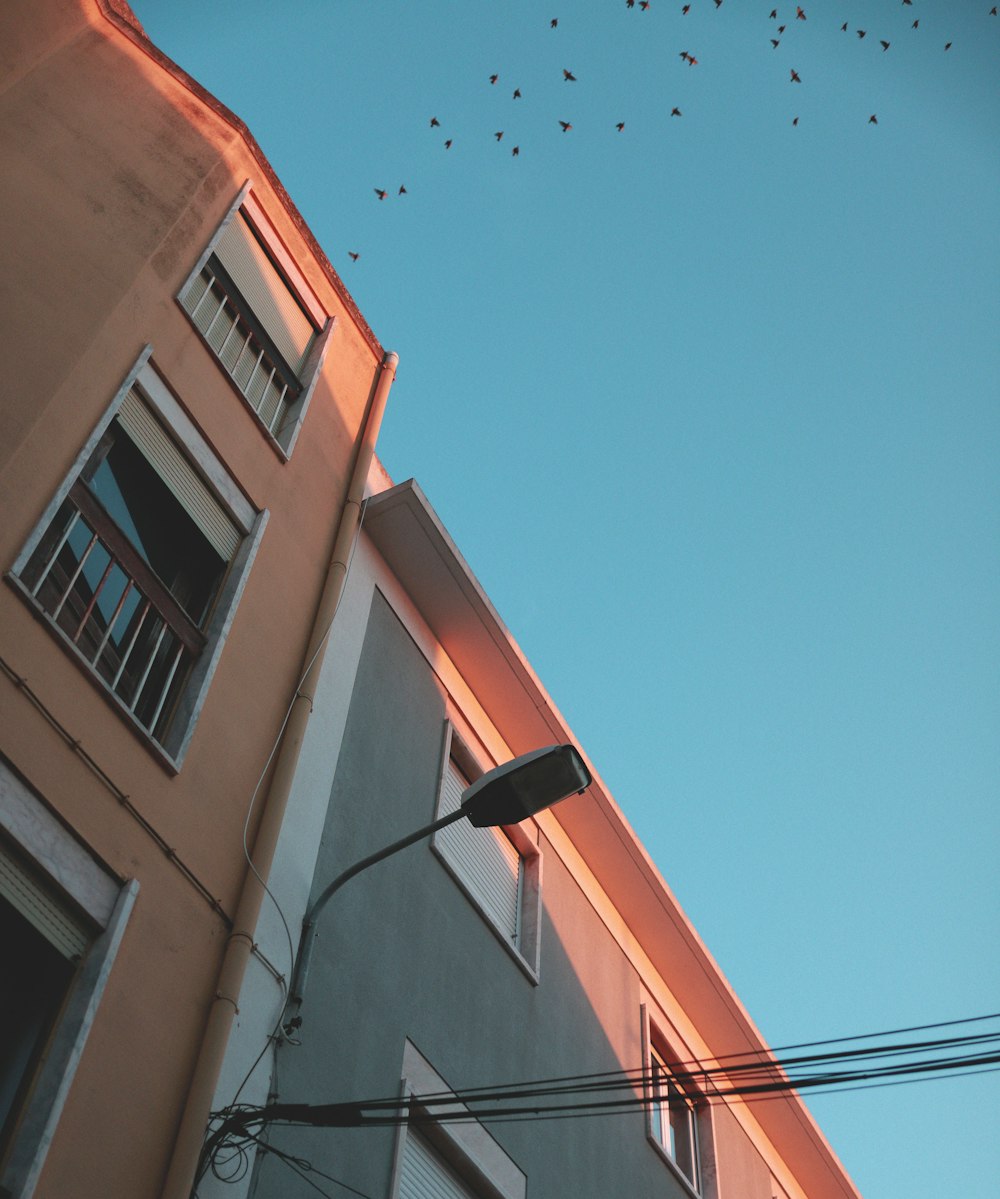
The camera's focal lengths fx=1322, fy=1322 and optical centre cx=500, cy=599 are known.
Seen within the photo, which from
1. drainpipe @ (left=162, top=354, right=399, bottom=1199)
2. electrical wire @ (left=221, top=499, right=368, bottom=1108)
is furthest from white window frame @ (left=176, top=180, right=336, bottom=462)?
electrical wire @ (left=221, top=499, right=368, bottom=1108)

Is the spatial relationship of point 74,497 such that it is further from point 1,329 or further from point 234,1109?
point 234,1109

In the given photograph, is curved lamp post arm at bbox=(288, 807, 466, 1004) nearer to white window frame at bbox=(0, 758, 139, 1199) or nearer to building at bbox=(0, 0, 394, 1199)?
building at bbox=(0, 0, 394, 1199)

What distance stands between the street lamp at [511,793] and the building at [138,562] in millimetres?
526

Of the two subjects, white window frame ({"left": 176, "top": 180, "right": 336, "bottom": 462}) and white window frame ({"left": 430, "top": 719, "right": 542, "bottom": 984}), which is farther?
white window frame ({"left": 430, "top": 719, "right": 542, "bottom": 984})

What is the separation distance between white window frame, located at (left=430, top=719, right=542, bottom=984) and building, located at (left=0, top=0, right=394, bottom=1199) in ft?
6.33

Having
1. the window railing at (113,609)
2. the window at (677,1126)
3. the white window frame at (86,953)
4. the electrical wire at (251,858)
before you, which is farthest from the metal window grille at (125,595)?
the window at (677,1126)

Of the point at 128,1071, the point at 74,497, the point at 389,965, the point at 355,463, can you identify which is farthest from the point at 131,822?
the point at 355,463

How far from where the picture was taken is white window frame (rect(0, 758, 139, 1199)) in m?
5.22

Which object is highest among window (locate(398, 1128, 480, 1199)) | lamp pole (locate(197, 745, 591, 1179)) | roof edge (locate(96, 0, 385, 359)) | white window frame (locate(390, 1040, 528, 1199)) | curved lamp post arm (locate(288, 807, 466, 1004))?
roof edge (locate(96, 0, 385, 359))

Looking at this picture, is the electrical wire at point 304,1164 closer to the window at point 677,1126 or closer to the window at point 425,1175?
the window at point 425,1175

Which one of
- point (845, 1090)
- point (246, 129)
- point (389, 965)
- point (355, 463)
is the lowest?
point (845, 1090)

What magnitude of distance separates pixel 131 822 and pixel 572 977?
564 cm

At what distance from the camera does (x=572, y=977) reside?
1119 centimetres

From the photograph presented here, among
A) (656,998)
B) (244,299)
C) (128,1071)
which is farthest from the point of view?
(656,998)
